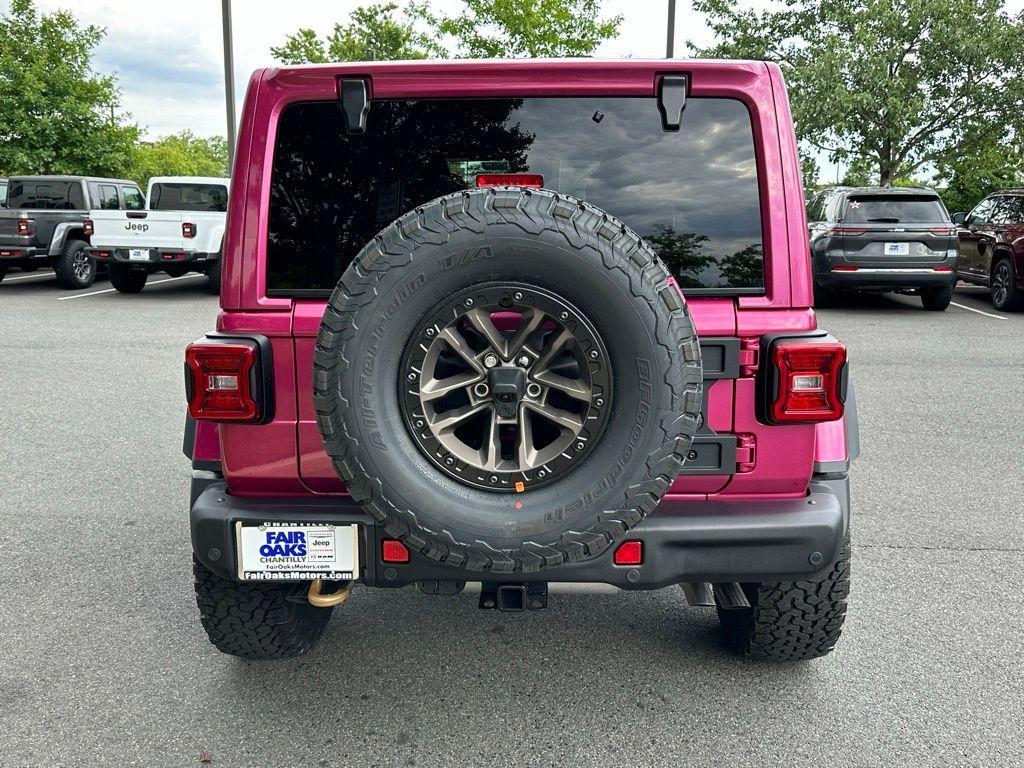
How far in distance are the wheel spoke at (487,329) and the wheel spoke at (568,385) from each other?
109 millimetres

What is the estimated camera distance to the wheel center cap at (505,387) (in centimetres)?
233

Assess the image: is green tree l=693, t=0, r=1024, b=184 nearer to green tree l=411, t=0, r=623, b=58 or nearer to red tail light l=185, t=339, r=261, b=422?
green tree l=411, t=0, r=623, b=58

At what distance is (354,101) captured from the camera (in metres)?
2.57

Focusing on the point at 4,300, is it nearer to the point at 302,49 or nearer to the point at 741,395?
the point at 741,395

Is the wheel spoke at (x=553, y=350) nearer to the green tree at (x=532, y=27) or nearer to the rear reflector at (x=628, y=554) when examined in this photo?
the rear reflector at (x=628, y=554)

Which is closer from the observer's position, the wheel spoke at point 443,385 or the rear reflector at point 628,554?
the wheel spoke at point 443,385

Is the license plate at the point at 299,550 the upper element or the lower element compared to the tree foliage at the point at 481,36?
lower

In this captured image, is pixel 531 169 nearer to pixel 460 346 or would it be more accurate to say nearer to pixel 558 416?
pixel 460 346

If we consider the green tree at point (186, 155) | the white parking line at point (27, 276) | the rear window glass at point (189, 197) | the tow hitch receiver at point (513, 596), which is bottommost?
the tow hitch receiver at point (513, 596)

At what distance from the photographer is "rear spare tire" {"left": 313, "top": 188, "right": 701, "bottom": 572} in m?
2.23

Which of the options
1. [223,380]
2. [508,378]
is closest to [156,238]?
[223,380]

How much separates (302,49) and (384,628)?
29.4 m

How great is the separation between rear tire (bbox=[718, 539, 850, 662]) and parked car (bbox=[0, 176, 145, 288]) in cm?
1430

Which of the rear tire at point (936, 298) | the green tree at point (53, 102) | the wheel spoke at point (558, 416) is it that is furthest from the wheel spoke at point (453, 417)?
the green tree at point (53, 102)
